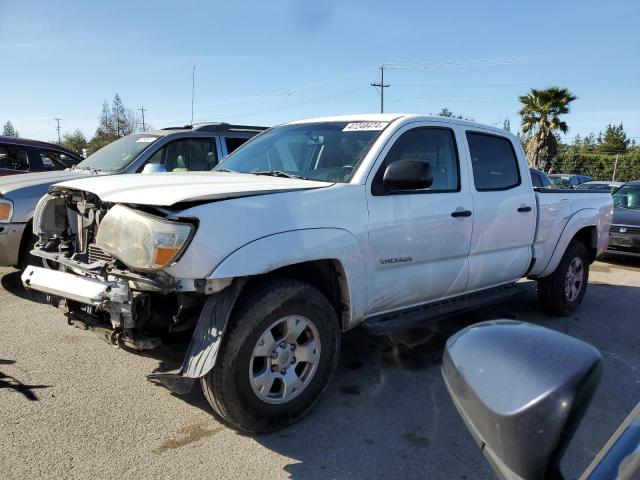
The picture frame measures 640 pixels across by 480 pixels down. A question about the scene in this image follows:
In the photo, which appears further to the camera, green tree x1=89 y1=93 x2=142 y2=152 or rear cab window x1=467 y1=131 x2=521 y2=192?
green tree x1=89 y1=93 x2=142 y2=152

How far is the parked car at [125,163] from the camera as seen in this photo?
212 inches

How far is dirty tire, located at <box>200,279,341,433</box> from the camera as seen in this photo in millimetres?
2811

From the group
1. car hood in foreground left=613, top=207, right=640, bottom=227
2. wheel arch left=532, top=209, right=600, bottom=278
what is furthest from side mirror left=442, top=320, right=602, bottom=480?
car hood in foreground left=613, top=207, right=640, bottom=227

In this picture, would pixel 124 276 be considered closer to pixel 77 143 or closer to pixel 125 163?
pixel 125 163

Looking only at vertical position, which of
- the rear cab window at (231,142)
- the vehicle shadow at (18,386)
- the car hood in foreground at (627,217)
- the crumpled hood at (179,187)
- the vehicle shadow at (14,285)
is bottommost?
the vehicle shadow at (18,386)

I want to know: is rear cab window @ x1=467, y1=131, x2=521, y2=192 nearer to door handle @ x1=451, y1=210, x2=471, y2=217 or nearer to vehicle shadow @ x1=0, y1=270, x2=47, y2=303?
door handle @ x1=451, y1=210, x2=471, y2=217

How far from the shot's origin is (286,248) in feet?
9.64

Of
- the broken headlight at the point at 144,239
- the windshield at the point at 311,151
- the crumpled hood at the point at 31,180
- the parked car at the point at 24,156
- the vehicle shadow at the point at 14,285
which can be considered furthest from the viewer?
the parked car at the point at 24,156

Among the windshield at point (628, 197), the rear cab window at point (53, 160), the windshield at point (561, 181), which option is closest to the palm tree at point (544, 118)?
the windshield at point (561, 181)

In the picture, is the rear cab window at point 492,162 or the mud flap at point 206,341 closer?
the mud flap at point 206,341

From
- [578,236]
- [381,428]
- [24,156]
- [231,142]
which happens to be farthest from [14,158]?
[578,236]

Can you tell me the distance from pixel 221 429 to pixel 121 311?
95 centimetres

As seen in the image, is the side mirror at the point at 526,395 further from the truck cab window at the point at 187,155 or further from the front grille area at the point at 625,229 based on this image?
the front grille area at the point at 625,229

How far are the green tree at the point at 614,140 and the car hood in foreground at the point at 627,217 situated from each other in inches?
2417
